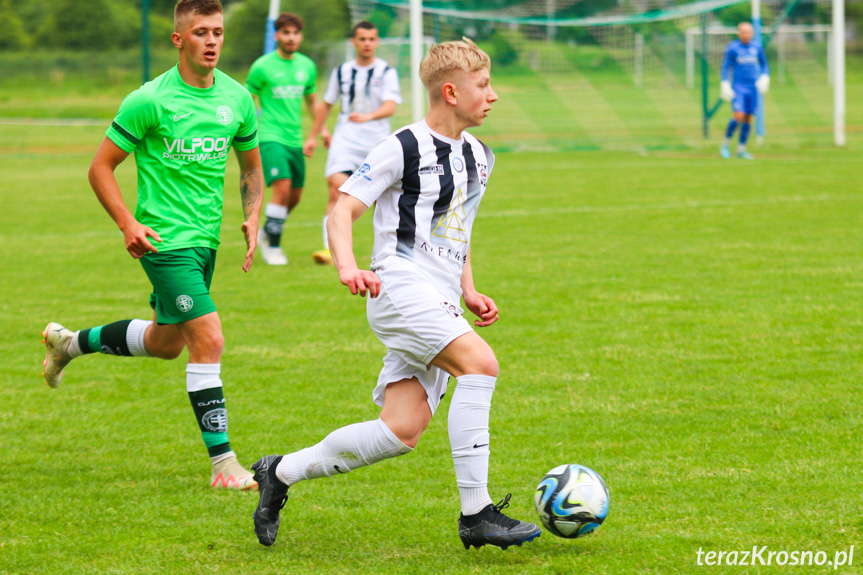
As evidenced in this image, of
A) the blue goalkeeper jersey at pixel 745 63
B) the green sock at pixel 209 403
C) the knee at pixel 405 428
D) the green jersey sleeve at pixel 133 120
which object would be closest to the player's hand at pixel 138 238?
the green jersey sleeve at pixel 133 120

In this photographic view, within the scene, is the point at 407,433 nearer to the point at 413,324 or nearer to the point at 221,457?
the point at 413,324

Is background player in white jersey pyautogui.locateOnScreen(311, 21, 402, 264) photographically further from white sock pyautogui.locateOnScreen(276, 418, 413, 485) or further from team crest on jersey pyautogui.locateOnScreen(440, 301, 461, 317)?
team crest on jersey pyautogui.locateOnScreen(440, 301, 461, 317)

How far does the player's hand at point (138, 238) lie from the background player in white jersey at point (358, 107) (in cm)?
559

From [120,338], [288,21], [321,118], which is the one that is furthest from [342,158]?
[120,338]

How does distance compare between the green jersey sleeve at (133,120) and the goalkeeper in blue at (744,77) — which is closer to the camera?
the green jersey sleeve at (133,120)

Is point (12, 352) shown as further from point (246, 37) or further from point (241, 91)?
point (246, 37)

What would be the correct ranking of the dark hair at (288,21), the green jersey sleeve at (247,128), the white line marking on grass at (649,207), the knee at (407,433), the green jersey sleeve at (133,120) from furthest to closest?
the white line marking on grass at (649,207) → the dark hair at (288,21) → the green jersey sleeve at (247,128) → the green jersey sleeve at (133,120) → the knee at (407,433)

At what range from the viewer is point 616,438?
15.4ft

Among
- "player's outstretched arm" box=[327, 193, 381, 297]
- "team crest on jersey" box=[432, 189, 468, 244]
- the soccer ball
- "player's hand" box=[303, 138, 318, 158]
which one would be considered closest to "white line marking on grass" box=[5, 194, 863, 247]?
"player's hand" box=[303, 138, 318, 158]

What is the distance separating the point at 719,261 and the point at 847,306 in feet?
6.48

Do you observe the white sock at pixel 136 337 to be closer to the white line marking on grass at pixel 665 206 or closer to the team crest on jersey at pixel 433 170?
the team crest on jersey at pixel 433 170

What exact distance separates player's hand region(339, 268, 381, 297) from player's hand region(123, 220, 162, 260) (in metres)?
1.22

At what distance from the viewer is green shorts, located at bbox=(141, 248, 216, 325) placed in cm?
434

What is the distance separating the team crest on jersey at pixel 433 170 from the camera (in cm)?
360
